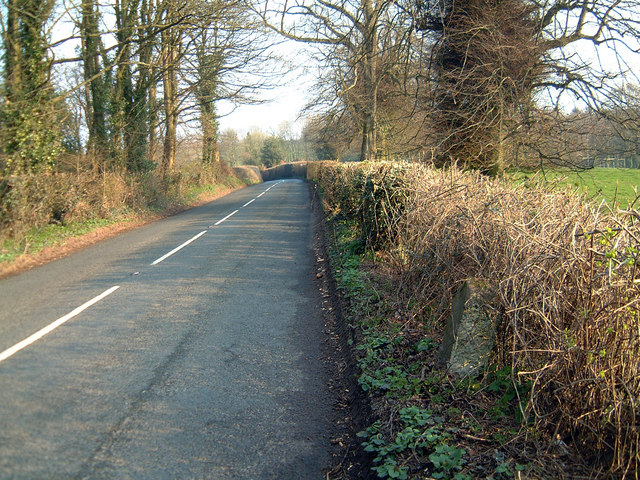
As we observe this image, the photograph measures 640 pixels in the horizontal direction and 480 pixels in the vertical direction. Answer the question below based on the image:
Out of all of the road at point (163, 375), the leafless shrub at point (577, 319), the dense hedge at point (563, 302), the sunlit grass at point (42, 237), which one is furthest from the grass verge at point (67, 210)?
the leafless shrub at point (577, 319)

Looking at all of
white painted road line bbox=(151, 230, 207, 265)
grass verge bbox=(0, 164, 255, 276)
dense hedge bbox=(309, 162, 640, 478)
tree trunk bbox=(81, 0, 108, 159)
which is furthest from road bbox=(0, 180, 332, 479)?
tree trunk bbox=(81, 0, 108, 159)

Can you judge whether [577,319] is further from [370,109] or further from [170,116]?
[170,116]

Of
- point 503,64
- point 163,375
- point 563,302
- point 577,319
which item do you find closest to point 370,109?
point 503,64

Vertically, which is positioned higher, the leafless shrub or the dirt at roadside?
the leafless shrub

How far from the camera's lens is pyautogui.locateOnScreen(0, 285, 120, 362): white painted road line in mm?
5590

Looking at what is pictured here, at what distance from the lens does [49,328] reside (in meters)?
6.39

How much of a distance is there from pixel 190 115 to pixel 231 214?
1282 cm

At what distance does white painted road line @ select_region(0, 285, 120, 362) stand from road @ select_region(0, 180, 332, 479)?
0.04m

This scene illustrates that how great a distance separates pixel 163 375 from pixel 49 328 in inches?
90.1

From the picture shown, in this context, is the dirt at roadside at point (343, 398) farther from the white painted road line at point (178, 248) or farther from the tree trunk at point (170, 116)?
the tree trunk at point (170, 116)

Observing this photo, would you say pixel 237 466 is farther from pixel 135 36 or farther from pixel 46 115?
pixel 135 36

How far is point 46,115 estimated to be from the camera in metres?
14.2

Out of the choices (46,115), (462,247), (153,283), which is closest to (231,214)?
(46,115)

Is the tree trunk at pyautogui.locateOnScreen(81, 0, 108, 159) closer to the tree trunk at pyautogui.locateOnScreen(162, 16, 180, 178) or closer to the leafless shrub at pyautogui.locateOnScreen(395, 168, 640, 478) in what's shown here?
the tree trunk at pyautogui.locateOnScreen(162, 16, 180, 178)
